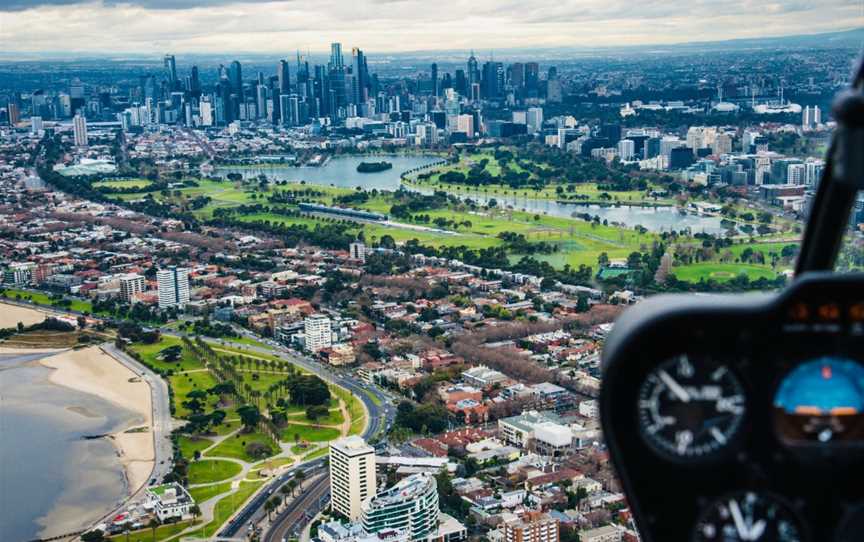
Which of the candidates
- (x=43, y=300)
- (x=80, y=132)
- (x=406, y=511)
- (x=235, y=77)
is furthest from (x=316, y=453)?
(x=235, y=77)

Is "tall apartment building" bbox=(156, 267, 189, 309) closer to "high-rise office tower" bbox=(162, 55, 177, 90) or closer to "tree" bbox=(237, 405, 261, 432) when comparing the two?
"tree" bbox=(237, 405, 261, 432)

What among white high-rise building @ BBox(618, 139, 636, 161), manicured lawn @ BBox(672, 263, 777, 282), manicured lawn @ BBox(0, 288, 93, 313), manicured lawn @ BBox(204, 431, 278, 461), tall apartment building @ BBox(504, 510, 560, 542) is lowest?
manicured lawn @ BBox(0, 288, 93, 313)

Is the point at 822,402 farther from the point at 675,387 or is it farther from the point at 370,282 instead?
the point at 370,282

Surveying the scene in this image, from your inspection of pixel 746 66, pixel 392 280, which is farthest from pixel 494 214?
pixel 746 66

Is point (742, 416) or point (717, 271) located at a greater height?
point (742, 416)

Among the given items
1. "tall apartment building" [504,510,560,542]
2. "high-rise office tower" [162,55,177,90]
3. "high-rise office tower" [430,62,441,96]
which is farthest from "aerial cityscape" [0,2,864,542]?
"high-rise office tower" [162,55,177,90]

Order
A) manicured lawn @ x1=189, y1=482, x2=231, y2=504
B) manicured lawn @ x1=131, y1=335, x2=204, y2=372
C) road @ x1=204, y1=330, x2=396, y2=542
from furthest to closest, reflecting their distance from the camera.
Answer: manicured lawn @ x1=131, y1=335, x2=204, y2=372 < manicured lawn @ x1=189, y1=482, x2=231, y2=504 < road @ x1=204, y1=330, x2=396, y2=542
